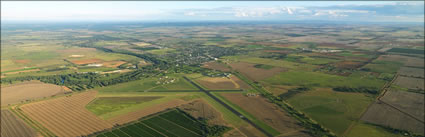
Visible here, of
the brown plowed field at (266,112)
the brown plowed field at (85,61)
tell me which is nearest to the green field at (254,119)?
the brown plowed field at (266,112)

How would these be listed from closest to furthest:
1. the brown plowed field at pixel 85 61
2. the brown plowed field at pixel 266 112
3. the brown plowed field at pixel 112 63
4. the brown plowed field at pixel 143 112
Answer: the brown plowed field at pixel 266 112, the brown plowed field at pixel 143 112, the brown plowed field at pixel 112 63, the brown plowed field at pixel 85 61

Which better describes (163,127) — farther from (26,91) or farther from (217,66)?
(217,66)

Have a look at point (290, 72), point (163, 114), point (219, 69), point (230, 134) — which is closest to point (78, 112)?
point (163, 114)

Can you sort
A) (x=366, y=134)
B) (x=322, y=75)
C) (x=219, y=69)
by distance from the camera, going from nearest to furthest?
(x=366, y=134) → (x=322, y=75) → (x=219, y=69)

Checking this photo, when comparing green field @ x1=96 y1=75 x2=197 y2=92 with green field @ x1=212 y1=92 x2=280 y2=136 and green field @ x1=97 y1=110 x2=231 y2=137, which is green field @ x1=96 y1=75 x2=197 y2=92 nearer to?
green field @ x1=212 y1=92 x2=280 y2=136

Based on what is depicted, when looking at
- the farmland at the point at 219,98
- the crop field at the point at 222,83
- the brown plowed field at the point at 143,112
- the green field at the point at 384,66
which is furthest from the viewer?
the green field at the point at 384,66

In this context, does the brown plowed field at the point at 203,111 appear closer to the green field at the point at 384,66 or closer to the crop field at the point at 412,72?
the green field at the point at 384,66

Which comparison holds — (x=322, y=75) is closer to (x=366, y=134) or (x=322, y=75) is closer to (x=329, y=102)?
(x=329, y=102)

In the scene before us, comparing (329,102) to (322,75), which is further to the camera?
(322,75)
